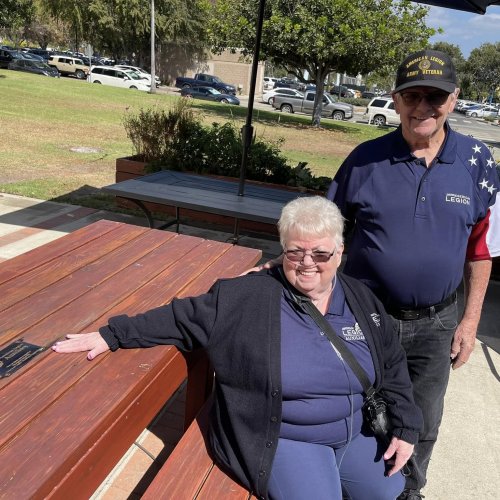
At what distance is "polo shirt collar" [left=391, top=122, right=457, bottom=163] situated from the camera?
199 centimetres

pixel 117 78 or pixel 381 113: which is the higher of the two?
pixel 381 113

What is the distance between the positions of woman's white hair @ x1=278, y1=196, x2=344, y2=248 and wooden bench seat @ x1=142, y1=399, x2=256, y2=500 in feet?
2.67

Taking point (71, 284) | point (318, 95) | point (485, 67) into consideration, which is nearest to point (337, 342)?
point (71, 284)

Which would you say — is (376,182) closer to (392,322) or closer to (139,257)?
(392,322)

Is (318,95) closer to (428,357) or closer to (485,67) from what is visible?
(428,357)

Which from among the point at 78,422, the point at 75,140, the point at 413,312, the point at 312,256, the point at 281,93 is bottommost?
the point at 281,93

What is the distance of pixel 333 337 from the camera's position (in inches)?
71.4

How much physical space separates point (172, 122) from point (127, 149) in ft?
14.9

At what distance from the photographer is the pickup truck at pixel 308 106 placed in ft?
92.1

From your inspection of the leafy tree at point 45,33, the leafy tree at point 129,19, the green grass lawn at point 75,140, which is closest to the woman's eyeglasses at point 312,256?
the green grass lawn at point 75,140

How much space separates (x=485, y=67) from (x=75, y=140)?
225ft

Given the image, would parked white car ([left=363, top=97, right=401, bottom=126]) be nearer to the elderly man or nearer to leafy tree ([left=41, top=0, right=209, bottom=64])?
leafy tree ([left=41, top=0, right=209, bottom=64])

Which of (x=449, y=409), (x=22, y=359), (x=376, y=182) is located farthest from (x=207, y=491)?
(x=449, y=409)

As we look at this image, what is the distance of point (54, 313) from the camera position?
206cm
